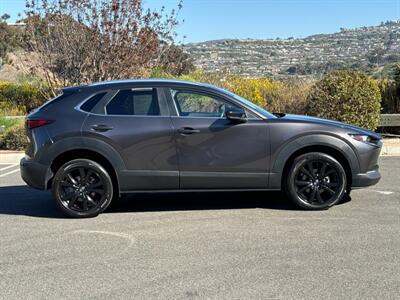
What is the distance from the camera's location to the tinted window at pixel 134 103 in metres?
6.93

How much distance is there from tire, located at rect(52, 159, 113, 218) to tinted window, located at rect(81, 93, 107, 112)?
0.64m

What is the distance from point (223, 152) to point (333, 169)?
1365 millimetres

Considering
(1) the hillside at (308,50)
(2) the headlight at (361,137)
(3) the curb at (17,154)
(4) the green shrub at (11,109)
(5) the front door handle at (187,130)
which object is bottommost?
(3) the curb at (17,154)

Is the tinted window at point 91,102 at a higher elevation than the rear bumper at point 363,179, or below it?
higher

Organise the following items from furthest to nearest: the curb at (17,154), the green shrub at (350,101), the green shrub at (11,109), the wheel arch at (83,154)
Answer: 1. the green shrub at (11,109)
2. the green shrub at (350,101)
3. the curb at (17,154)
4. the wheel arch at (83,154)

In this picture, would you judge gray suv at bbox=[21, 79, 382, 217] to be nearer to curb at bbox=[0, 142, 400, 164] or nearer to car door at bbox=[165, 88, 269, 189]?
car door at bbox=[165, 88, 269, 189]

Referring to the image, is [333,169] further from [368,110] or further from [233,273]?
[368,110]

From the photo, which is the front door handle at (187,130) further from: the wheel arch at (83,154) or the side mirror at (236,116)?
the wheel arch at (83,154)

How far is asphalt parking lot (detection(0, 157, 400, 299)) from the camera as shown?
4.58 m

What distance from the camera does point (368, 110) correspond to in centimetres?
1383

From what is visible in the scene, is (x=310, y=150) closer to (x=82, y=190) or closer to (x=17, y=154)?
(x=82, y=190)

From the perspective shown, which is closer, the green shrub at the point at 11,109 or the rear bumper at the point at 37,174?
the rear bumper at the point at 37,174

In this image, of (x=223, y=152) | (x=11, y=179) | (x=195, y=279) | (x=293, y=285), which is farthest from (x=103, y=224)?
(x=11, y=179)

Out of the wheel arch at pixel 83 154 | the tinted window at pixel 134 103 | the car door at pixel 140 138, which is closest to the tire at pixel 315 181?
the car door at pixel 140 138
